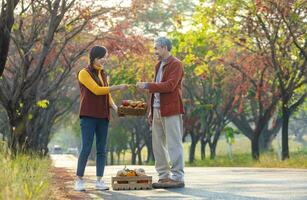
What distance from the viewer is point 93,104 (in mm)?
9531

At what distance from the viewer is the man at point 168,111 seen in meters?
9.73

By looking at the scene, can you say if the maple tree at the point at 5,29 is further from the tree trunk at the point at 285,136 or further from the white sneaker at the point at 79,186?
the tree trunk at the point at 285,136

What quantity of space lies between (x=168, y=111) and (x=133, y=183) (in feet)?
3.87

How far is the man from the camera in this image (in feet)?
31.9

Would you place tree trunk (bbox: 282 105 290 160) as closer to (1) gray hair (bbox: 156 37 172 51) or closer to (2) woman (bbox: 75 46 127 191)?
(1) gray hair (bbox: 156 37 172 51)

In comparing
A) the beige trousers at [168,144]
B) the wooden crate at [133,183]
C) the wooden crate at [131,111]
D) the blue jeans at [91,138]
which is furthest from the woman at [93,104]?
the beige trousers at [168,144]

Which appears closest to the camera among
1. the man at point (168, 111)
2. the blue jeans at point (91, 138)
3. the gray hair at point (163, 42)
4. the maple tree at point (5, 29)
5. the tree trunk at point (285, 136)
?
the blue jeans at point (91, 138)

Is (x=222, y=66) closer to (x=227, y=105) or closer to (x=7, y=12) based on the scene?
(x=227, y=105)

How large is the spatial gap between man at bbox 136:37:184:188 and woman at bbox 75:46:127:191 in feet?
1.87

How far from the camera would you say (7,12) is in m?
10.6

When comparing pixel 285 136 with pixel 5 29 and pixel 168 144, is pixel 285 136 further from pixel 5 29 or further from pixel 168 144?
pixel 5 29

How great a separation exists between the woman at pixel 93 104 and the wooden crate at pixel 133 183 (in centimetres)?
46

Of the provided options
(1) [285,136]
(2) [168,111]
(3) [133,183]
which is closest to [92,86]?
(2) [168,111]

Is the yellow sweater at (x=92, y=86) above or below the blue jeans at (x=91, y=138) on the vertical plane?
above
